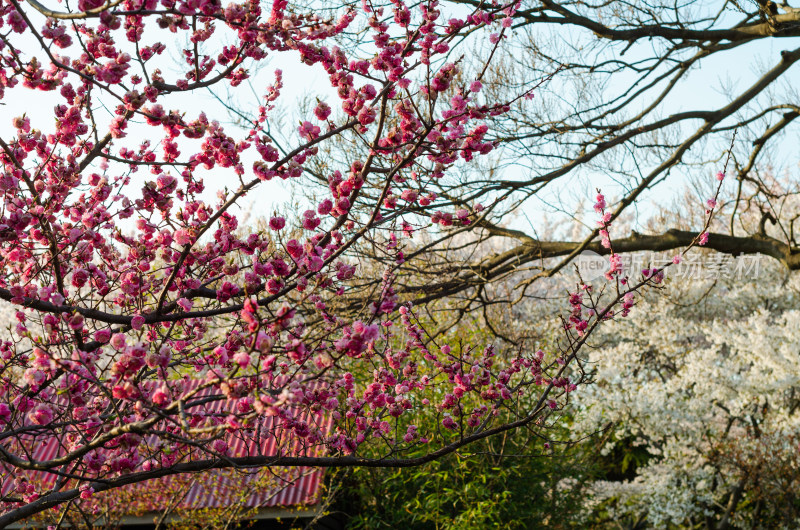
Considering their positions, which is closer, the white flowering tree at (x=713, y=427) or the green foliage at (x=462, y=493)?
the green foliage at (x=462, y=493)

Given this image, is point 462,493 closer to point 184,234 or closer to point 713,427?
point 184,234

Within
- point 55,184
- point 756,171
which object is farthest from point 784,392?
point 55,184

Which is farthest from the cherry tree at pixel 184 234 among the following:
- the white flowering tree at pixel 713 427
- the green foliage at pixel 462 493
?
the white flowering tree at pixel 713 427

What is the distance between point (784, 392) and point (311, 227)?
1143cm

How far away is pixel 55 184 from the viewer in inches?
110

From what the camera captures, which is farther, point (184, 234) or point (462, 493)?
point (462, 493)

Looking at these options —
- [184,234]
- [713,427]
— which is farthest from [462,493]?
[713,427]

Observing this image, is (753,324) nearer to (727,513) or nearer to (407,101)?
(727,513)

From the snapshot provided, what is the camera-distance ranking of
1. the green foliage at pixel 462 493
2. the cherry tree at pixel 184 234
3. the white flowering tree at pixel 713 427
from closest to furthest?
the cherry tree at pixel 184 234
the green foliage at pixel 462 493
the white flowering tree at pixel 713 427

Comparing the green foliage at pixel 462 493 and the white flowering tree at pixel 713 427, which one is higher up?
the white flowering tree at pixel 713 427

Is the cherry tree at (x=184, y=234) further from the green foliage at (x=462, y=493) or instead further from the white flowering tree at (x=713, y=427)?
the white flowering tree at (x=713, y=427)

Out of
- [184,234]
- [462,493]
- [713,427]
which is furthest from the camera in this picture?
[713,427]

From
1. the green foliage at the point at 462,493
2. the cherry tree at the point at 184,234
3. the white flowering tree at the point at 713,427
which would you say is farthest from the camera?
the white flowering tree at the point at 713,427

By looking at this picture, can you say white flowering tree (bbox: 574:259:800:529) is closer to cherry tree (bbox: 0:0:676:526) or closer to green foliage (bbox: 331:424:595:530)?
green foliage (bbox: 331:424:595:530)
